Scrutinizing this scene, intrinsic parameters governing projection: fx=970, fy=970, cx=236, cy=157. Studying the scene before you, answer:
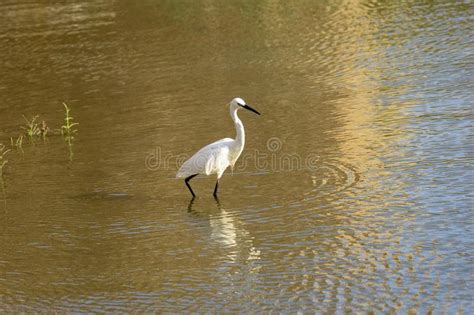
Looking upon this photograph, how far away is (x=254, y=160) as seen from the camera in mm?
11578

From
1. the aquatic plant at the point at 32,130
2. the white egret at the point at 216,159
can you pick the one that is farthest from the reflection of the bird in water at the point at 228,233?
the aquatic plant at the point at 32,130

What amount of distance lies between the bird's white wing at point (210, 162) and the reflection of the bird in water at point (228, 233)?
31 cm

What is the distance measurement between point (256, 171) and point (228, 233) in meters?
2.03

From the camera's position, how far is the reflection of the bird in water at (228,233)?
8586 millimetres

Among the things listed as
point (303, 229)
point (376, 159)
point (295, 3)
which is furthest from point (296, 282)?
point (295, 3)

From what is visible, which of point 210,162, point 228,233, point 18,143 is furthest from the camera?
point 18,143

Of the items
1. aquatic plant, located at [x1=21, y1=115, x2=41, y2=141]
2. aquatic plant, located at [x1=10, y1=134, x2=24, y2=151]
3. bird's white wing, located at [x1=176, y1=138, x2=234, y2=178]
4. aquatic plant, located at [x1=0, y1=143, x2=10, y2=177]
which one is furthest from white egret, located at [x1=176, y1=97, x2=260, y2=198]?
aquatic plant, located at [x1=21, y1=115, x2=41, y2=141]

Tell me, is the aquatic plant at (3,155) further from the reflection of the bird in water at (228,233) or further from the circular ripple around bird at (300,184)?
the circular ripple around bird at (300,184)

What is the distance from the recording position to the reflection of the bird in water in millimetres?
8586

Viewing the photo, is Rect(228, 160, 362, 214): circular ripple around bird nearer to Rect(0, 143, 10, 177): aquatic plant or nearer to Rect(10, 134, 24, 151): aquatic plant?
Rect(0, 143, 10, 177): aquatic plant

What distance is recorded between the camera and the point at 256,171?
11.1 m

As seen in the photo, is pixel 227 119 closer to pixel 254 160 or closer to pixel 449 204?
pixel 254 160

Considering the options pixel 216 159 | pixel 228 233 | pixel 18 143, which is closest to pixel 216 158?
pixel 216 159

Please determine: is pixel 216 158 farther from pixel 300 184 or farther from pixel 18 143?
pixel 18 143
